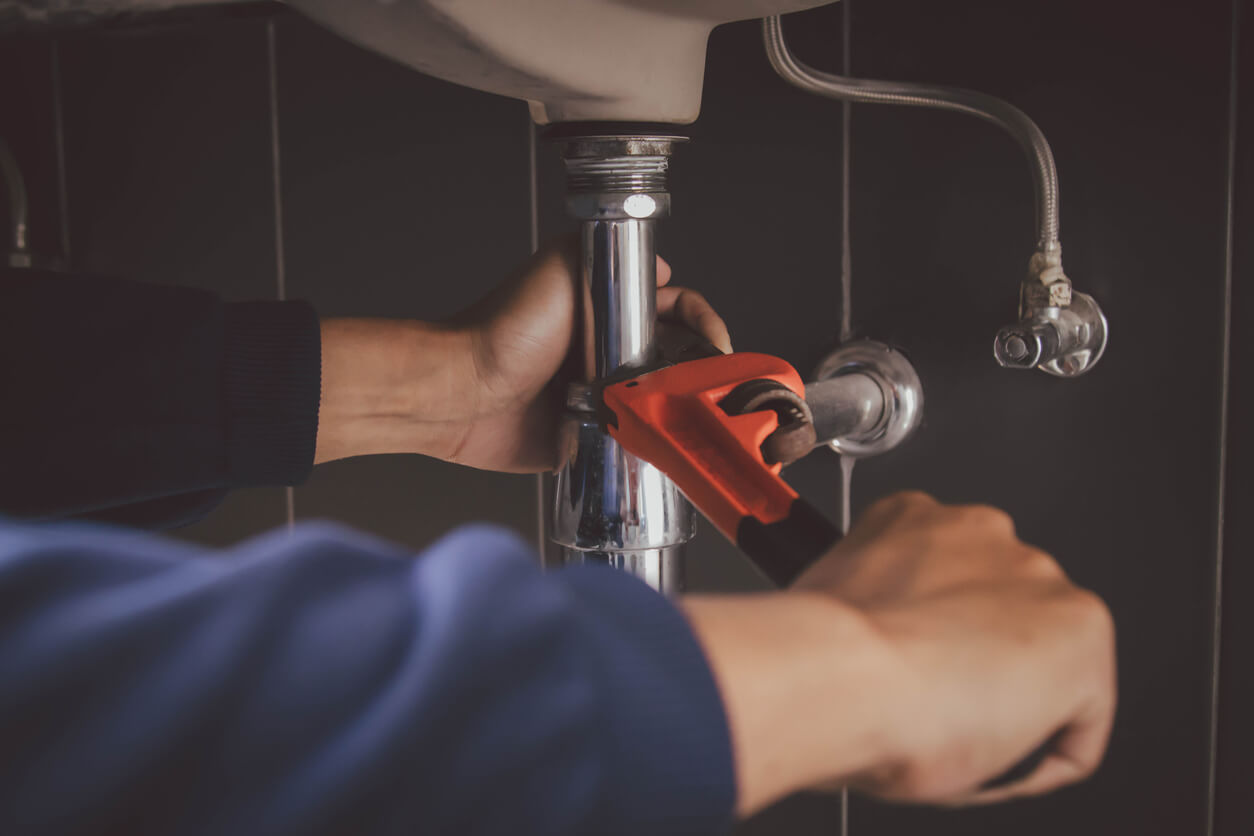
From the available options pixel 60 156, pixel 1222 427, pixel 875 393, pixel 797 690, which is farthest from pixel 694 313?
pixel 60 156

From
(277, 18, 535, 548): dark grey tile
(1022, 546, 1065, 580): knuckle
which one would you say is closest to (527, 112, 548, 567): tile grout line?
(277, 18, 535, 548): dark grey tile

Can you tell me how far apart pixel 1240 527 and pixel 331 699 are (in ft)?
2.07

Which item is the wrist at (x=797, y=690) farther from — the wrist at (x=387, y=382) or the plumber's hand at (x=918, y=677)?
the wrist at (x=387, y=382)

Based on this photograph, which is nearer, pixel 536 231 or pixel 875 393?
pixel 875 393

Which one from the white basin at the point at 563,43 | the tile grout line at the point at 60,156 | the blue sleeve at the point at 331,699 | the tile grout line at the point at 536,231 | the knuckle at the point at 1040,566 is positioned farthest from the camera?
the tile grout line at the point at 60,156

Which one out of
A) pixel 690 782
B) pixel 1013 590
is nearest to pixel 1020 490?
pixel 1013 590

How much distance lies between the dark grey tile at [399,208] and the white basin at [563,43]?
38cm

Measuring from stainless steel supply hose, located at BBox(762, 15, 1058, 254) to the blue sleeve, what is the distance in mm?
486

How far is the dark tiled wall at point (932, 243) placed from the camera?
648mm

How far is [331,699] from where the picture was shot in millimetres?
221

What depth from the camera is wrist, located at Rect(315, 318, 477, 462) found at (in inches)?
27.4

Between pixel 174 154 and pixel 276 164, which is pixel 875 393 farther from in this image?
pixel 174 154

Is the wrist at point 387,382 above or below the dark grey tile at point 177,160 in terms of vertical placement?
below

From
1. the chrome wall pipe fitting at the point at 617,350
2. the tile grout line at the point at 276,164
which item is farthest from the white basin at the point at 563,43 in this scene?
the tile grout line at the point at 276,164
